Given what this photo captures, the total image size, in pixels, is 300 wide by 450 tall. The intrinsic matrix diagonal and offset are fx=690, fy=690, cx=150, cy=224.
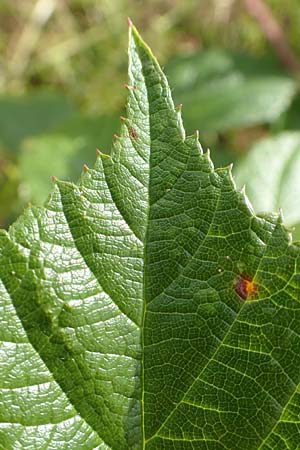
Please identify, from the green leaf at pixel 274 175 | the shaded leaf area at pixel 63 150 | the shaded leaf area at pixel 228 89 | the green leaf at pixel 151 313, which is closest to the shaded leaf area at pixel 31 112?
the shaded leaf area at pixel 63 150

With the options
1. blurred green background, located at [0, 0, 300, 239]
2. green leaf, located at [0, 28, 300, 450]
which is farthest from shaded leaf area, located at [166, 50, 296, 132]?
green leaf, located at [0, 28, 300, 450]

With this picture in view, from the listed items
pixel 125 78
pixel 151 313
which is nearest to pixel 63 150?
pixel 125 78

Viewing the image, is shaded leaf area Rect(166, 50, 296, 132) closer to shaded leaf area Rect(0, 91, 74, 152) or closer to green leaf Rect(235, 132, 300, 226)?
green leaf Rect(235, 132, 300, 226)

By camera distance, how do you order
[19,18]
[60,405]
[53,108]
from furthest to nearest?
1. [19,18]
2. [53,108]
3. [60,405]

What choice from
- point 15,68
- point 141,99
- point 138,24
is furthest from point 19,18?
point 141,99

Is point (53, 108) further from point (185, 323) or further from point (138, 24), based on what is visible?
Answer: point (185, 323)

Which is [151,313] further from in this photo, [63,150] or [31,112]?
[31,112]

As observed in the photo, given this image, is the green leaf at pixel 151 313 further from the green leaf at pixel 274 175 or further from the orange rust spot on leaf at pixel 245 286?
the green leaf at pixel 274 175
